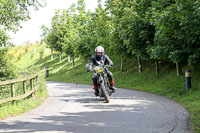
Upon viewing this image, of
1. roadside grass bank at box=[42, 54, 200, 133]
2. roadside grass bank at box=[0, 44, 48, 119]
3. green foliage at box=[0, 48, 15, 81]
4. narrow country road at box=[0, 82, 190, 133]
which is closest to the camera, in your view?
narrow country road at box=[0, 82, 190, 133]

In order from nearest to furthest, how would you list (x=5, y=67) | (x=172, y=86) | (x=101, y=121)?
1. (x=101, y=121)
2. (x=5, y=67)
3. (x=172, y=86)

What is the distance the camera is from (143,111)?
26.2ft

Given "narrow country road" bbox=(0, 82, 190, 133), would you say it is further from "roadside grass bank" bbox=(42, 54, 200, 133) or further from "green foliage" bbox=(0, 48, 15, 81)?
"green foliage" bbox=(0, 48, 15, 81)

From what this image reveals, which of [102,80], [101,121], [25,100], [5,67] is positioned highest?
[5,67]

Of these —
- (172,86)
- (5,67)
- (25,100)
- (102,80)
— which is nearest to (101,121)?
(102,80)

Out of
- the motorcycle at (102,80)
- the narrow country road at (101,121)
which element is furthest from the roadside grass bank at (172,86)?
the motorcycle at (102,80)

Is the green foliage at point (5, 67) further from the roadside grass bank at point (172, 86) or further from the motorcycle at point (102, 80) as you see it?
the roadside grass bank at point (172, 86)

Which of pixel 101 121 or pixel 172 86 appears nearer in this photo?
pixel 101 121

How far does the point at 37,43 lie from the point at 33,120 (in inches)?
2901

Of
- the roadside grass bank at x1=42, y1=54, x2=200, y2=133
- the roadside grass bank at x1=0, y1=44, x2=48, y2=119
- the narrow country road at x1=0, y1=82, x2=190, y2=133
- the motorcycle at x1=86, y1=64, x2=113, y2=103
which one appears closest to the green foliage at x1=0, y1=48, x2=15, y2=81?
the roadside grass bank at x1=0, y1=44, x2=48, y2=119

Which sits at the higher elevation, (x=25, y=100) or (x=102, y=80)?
(x=102, y=80)

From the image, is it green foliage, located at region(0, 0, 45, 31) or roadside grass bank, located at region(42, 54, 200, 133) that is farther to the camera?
green foliage, located at region(0, 0, 45, 31)

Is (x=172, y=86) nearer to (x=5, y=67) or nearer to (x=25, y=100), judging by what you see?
(x=25, y=100)

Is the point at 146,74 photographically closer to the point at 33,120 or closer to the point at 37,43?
the point at 33,120
